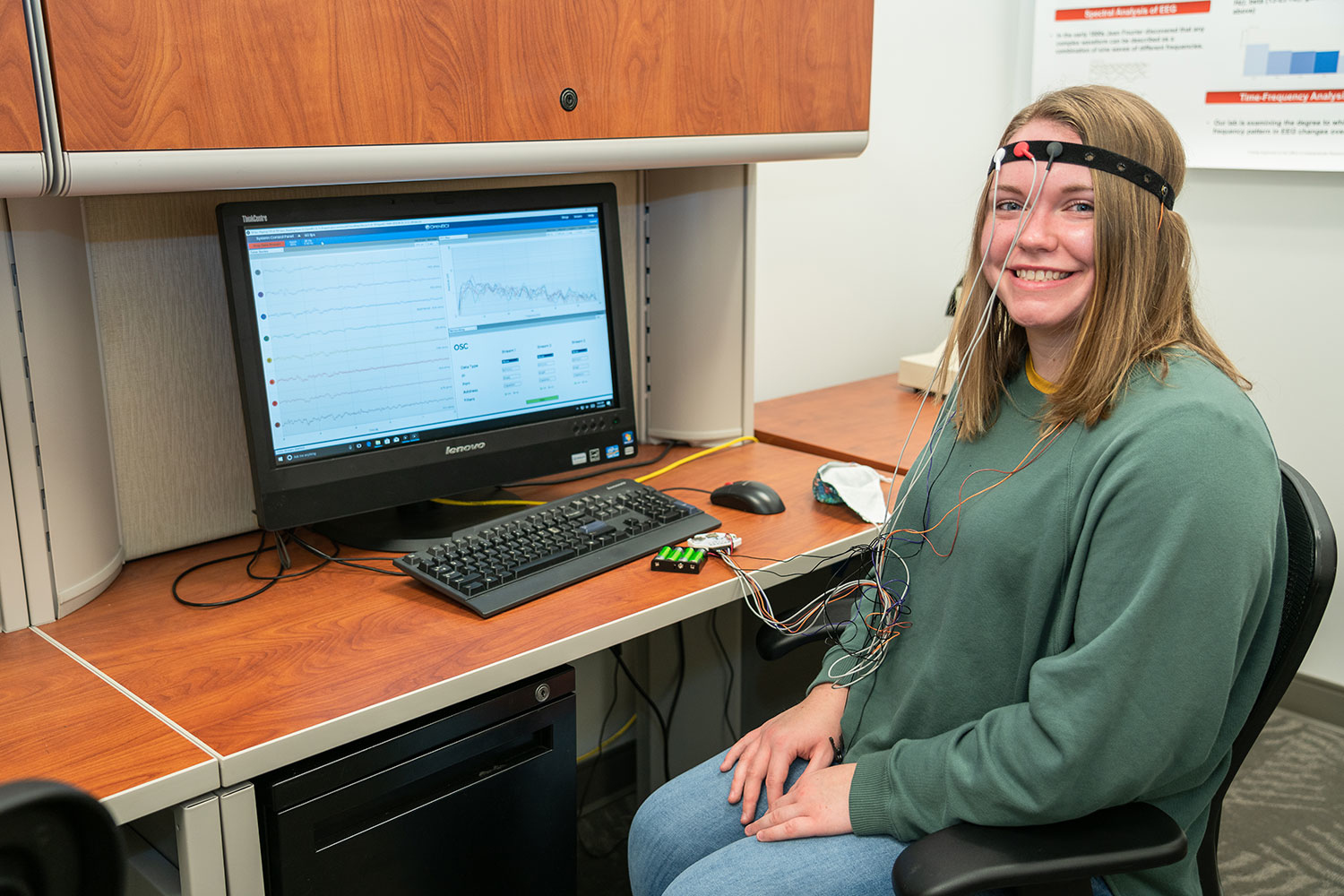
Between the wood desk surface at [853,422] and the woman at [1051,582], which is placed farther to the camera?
the wood desk surface at [853,422]

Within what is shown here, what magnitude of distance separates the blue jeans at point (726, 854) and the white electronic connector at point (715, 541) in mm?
277

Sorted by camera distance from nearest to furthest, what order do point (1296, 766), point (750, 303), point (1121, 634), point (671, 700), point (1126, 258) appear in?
point (1121, 634), point (1126, 258), point (750, 303), point (671, 700), point (1296, 766)

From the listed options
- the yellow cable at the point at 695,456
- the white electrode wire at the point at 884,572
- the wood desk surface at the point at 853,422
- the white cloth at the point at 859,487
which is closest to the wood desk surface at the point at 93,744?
the white electrode wire at the point at 884,572

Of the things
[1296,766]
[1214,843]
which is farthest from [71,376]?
Result: [1296,766]

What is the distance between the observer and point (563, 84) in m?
1.42

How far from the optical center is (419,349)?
1518 millimetres

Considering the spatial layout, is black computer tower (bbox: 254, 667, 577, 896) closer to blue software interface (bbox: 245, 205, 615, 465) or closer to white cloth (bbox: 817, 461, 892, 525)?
blue software interface (bbox: 245, 205, 615, 465)

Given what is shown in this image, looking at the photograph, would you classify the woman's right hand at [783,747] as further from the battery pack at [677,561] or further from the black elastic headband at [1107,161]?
the black elastic headband at [1107,161]

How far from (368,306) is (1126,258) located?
940 millimetres

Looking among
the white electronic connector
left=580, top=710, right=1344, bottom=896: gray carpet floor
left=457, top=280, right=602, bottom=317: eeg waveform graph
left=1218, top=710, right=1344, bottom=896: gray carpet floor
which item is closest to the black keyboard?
the white electronic connector

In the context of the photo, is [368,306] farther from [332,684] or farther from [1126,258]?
[1126,258]

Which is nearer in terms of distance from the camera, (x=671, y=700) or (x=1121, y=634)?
(x=1121, y=634)

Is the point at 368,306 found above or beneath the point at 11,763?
above

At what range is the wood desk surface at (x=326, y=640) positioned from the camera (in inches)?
42.3
